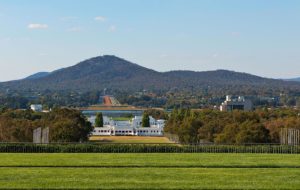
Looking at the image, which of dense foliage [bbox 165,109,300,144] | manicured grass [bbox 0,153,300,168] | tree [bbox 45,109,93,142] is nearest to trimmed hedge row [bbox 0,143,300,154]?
manicured grass [bbox 0,153,300,168]

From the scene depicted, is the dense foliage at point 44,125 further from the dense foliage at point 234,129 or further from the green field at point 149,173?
the green field at point 149,173

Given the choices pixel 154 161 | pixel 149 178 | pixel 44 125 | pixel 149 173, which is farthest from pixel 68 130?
pixel 149 178

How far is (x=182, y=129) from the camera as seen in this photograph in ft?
191

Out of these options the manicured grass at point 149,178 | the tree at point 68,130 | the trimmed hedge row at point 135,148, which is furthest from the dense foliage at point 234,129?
the manicured grass at point 149,178

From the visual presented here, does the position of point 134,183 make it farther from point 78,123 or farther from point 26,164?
point 78,123

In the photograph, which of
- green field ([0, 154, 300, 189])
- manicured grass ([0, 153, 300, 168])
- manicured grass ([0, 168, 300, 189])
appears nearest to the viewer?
manicured grass ([0, 168, 300, 189])

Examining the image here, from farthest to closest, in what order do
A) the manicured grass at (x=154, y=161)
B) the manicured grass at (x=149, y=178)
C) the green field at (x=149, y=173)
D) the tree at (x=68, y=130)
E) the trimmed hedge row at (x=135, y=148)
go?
the tree at (x=68, y=130) → the trimmed hedge row at (x=135, y=148) → the manicured grass at (x=154, y=161) → the green field at (x=149, y=173) → the manicured grass at (x=149, y=178)

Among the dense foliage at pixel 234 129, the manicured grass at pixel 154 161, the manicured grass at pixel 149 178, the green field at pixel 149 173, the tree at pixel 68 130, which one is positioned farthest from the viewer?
the tree at pixel 68 130

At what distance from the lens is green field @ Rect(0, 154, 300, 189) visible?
14.7 metres

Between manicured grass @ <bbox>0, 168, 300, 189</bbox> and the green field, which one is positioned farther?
the green field

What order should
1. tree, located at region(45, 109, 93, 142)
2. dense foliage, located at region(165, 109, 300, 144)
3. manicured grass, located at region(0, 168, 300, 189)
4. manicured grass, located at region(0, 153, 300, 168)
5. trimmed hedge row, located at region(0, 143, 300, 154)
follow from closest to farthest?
manicured grass, located at region(0, 168, 300, 189) < manicured grass, located at region(0, 153, 300, 168) < trimmed hedge row, located at region(0, 143, 300, 154) < dense foliage, located at region(165, 109, 300, 144) < tree, located at region(45, 109, 93, 142)

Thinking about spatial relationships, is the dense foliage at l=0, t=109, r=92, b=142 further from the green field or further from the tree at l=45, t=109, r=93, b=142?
the green field

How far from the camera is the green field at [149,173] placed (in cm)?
1466

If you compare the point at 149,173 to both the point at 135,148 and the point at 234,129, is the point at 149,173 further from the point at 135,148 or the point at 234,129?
the point at 234,129
